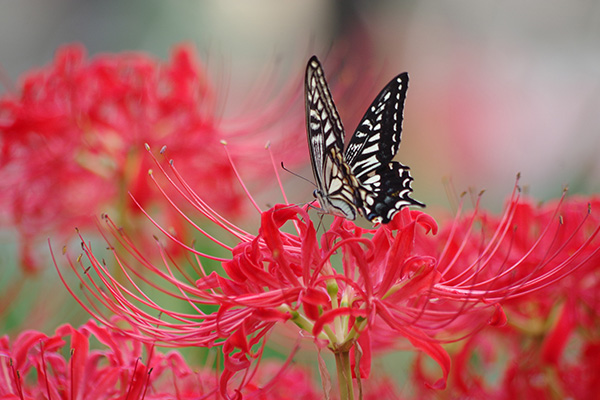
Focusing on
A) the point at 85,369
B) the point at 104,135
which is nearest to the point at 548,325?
the point at 85,369

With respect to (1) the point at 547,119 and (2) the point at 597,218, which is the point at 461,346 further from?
(1) the point at 547,119

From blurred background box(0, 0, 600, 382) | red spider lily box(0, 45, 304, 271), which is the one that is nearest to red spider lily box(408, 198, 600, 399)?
red spider lily box(0, 45, 304, 271)

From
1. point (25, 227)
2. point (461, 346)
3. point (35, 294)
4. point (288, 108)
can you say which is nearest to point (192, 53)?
point (288, 108)

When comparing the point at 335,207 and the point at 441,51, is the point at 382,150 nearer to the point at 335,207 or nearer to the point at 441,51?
the point at 335,207

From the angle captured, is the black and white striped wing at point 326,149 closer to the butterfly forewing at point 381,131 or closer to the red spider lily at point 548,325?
the butterfly forewing at point 381,131

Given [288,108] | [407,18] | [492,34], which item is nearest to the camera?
[288,108]

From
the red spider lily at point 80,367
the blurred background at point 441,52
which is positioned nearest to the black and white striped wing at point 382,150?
the red spider lily at point 80,367
